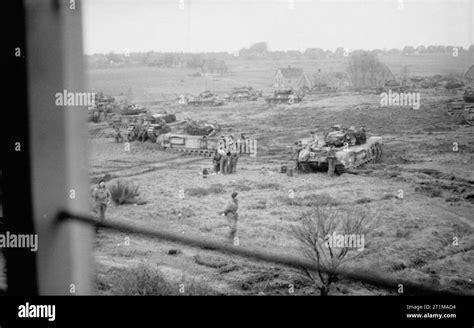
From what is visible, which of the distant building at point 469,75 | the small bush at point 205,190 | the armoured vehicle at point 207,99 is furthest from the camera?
the armoured vehicle at point 207,99

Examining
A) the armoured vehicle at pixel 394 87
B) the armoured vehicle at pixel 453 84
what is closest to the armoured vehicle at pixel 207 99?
the armoured vehicle at pixel 394 87

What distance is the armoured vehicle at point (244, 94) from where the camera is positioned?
13.6ft

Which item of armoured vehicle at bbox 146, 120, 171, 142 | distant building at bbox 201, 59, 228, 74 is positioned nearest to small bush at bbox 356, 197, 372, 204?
distant building at bbox 201, 59, 228, 74

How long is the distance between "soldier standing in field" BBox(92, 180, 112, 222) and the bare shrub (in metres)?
1.26

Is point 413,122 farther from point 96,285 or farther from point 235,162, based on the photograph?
point 96,285

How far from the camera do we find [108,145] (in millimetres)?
4137

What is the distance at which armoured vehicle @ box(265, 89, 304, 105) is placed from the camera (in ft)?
13.7

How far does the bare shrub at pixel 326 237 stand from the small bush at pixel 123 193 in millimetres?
1092

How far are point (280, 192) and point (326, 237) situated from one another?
42 cm

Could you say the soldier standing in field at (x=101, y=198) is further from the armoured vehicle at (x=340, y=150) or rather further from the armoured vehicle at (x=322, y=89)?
the armoured vehicle at (x=322, y=89)

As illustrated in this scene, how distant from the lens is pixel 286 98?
13.7 feet

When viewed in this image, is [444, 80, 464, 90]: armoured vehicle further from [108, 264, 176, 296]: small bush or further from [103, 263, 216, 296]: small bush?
[108, 264, 176, 296]: small bush

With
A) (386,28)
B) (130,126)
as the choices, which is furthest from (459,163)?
(130,126)

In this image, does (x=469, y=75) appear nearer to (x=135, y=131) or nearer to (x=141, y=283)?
(x=135, y=131)
